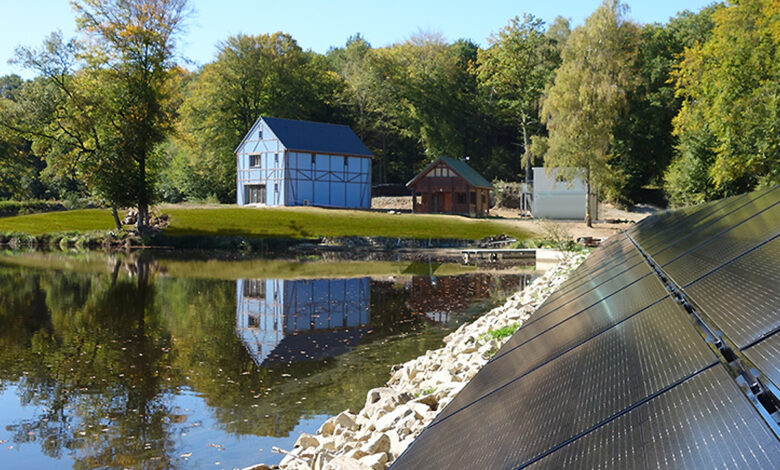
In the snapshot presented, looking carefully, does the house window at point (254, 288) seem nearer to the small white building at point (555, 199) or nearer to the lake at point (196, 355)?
the lake at point (196, 355)

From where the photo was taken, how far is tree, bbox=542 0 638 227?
37.7 m

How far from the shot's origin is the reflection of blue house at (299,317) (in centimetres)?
1112

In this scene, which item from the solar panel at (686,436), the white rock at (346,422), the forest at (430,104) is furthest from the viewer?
the forest at (430,104)

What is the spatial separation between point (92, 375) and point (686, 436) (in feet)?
29.6

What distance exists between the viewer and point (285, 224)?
135ft

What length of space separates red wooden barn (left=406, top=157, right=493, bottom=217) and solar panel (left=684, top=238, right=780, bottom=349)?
48.1 meters

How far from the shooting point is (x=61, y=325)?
516 inches

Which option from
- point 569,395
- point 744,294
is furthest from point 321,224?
point 569,395

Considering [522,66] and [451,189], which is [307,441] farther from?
[522,66]

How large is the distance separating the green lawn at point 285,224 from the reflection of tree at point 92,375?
2255 cm

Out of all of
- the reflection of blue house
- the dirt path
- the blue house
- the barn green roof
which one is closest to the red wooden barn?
the barn green roof

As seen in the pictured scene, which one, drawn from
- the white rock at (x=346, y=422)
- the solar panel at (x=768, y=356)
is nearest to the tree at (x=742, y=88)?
the white rock at (x=346, y=422)

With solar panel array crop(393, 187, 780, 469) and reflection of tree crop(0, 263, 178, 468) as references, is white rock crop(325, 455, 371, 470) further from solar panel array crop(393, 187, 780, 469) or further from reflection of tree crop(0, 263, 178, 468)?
reflection of tree crop(0, 263, 178, 468)

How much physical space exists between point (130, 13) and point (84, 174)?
9.28 meters
